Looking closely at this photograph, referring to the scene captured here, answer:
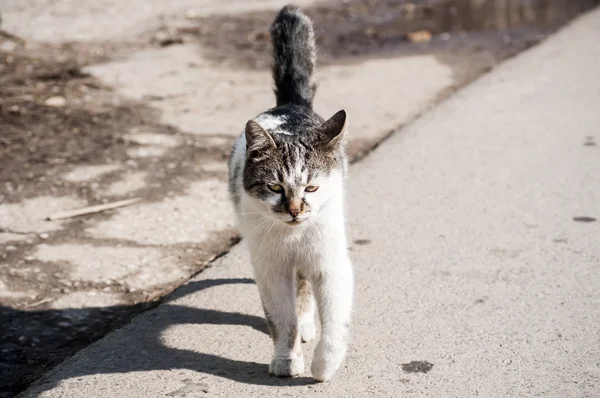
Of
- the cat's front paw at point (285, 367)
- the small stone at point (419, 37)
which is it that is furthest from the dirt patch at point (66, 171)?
the small stone at point (419, 37)

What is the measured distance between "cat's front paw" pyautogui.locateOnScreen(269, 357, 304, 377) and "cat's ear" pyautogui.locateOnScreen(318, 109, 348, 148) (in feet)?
2.98

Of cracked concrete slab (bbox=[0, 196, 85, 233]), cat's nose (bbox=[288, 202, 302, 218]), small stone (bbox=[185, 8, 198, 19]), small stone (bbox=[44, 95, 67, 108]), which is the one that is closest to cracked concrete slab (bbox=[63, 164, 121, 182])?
cracked concrete slab (bbox=[0, 196, 85, 233])

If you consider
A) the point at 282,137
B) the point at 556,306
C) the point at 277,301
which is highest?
the point at 282,137

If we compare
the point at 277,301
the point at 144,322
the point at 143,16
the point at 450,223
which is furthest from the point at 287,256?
the point at 143,16

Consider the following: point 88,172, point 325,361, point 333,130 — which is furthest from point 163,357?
point 88,172

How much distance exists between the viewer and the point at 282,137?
11.5 ft

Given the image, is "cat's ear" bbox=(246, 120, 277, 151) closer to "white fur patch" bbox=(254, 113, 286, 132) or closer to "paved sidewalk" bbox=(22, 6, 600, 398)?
"white fur patch" bbox=(254, 113, 286, 132)

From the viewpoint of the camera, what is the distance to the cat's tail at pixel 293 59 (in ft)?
13.9

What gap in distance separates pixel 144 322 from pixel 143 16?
22.1ft

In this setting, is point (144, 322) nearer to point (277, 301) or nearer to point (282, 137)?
point (277, 301)

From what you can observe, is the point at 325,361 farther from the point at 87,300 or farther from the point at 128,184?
the point at 128,184

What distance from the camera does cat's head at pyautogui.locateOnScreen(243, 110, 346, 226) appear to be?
3305 millimetres

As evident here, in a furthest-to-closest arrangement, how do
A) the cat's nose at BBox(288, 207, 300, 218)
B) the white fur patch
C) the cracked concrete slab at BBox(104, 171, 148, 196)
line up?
the cracked concrete slab at BBox(104, 171, 148, 196), the white fur patch, the cat's nose at BBox(288, 207, 300, 218)

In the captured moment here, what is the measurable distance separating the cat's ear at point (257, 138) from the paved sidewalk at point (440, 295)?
92 centimetres
